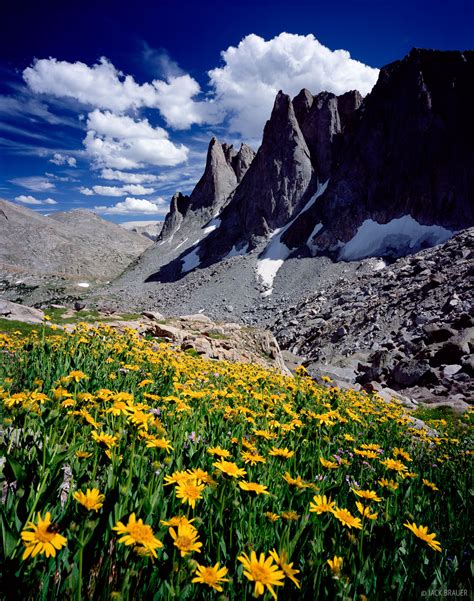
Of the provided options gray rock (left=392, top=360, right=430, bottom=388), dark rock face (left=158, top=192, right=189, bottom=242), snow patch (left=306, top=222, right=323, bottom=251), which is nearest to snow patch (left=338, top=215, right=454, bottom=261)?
snow patch (left=306, top=222, right=323, bottom=251)

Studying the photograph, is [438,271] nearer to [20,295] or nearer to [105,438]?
[105,438]

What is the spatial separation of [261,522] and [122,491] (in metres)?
1.14

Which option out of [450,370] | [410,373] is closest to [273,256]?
[410,373]

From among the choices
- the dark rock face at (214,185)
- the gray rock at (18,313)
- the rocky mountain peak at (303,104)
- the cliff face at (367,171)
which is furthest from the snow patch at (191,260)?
the gray rock at (18,313)

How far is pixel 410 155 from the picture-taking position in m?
65.2

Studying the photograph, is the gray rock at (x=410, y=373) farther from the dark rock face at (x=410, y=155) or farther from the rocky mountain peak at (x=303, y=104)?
the rocky mountain peak at (x=303, y=104)

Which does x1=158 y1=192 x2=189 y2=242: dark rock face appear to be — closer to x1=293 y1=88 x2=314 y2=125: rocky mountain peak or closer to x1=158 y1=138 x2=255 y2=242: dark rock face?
x1=158 y1=138 x2=255 y2=242: dark rock face

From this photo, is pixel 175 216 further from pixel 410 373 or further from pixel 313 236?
pixel 410 373

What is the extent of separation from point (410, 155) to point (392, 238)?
19218mm

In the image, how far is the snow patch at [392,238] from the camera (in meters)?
54.5

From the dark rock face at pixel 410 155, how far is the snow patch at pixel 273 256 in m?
4.01

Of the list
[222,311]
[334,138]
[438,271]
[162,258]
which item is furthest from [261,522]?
[162,258]

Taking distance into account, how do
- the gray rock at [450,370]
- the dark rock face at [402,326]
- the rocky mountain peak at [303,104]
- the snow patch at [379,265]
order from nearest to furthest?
the gray rock at [450,370], the dark rock face at [402,326], the snow patch at [379,265], the rocky mountain peak at [303,104]

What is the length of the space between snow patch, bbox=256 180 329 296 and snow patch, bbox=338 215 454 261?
14475mm
